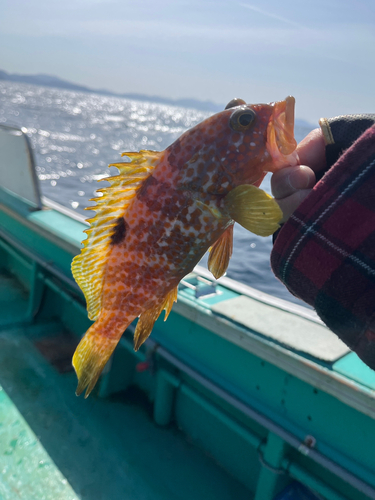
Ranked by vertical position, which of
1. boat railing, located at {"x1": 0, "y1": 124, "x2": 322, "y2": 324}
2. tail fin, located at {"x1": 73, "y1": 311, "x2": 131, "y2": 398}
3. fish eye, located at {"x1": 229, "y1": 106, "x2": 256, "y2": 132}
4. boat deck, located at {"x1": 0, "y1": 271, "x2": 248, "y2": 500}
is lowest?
boat deck, located at {"x1": 0, "y1": 271, "x2": 248, "y2": 500}

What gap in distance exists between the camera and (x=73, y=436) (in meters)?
3.59

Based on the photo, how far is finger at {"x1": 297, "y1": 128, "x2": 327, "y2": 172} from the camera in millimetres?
1504

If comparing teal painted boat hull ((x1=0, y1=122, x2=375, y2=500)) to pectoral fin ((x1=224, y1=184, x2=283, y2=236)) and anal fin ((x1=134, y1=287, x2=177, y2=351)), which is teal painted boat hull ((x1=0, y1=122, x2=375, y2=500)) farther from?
pectoral fin ((x1=224, y1=184, x2=283, y2=236))

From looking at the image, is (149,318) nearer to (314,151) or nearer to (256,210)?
(256,210)

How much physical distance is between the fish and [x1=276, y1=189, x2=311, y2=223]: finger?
125 mm

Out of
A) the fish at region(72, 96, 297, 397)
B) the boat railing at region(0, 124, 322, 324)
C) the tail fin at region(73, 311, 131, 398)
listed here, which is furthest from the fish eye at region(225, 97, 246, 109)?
the boat railing at region(0, 124, 322, 324)

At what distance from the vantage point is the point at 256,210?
4.54 feet

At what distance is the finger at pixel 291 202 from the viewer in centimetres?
140

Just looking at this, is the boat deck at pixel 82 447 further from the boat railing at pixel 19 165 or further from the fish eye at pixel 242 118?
the fish eye at pixel 242 118

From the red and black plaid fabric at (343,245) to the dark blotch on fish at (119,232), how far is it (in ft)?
2.11

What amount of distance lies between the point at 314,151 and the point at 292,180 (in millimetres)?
215

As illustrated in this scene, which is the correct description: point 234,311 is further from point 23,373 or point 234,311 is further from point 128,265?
point 23,373

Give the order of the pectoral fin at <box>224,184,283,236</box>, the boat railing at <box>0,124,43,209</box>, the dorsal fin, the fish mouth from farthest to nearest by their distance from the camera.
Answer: the boat railing at <box>0,124,43,209</box> → the dorsal fin → the fish mouth → the pectoral fin at <box>224,184,283,236</box>

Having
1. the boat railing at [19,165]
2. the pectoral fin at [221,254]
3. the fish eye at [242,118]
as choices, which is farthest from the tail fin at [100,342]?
the boat railing at [19,165]
